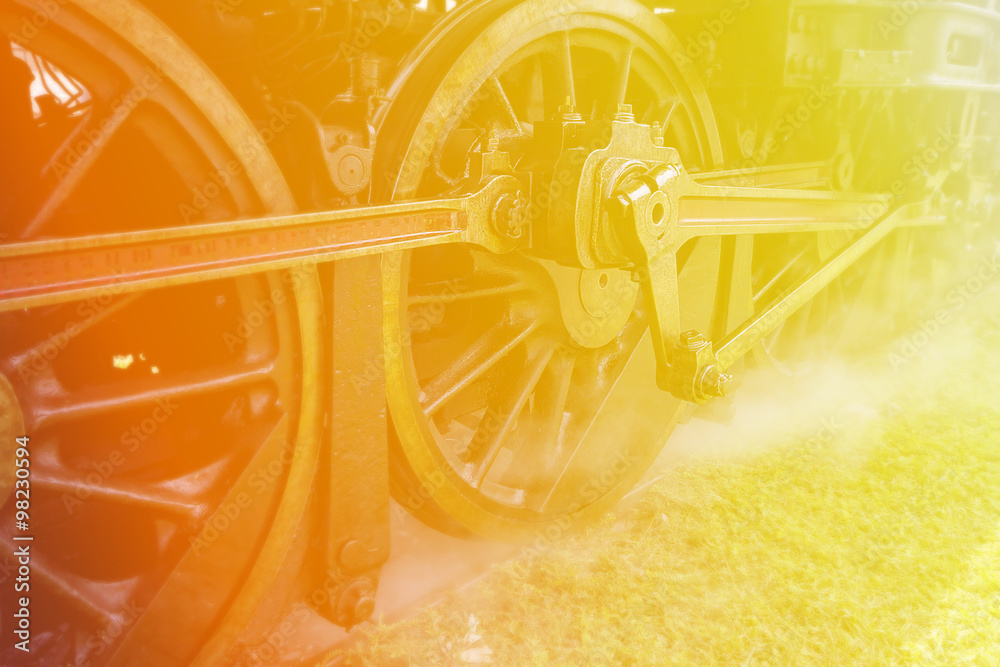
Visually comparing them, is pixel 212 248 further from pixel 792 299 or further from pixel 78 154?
pixel 792 299

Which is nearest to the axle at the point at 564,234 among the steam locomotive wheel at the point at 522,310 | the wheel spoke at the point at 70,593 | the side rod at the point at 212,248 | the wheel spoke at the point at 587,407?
the side rod at the point at 212,248

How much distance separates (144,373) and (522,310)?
98 cm

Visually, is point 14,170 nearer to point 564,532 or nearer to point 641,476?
point 564,532

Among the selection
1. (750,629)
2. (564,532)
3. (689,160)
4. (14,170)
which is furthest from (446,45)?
(750,629)

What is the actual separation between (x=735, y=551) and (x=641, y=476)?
0.38m

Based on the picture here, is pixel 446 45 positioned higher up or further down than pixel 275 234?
higher up

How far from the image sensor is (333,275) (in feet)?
4.59

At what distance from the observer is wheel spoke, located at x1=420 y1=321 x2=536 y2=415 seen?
184 cm

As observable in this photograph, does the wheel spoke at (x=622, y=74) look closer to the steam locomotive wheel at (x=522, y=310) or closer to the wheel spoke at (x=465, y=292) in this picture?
the steam locomotive wheel at (x=522, y=310)

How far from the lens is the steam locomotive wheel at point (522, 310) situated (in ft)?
5.24

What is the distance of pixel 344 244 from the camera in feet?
4.32

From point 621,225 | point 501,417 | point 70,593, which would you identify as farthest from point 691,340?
point 70,593

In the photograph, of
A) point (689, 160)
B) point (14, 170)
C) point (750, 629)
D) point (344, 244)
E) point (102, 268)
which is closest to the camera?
point (102, 268)

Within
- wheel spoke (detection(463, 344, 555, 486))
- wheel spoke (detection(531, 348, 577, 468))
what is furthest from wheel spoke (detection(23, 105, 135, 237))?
wheel spoke (detection(531, 348, 577, 468))
